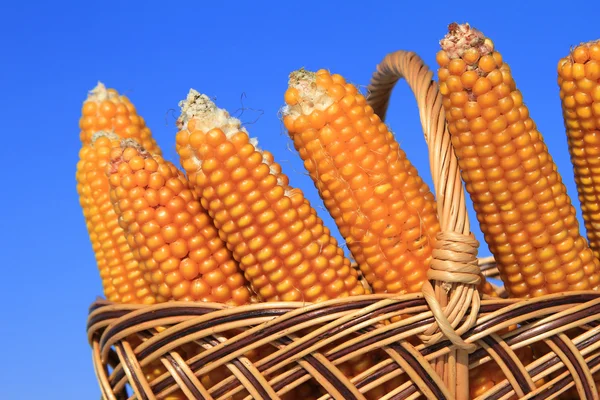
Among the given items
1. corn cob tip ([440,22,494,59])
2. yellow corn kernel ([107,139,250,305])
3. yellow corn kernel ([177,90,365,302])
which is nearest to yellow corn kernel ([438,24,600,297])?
corn cob tip ([440,22,494,59])

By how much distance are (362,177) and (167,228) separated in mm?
458

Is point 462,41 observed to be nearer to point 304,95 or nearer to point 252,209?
point 304,95

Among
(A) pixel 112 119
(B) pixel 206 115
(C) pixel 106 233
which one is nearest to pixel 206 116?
(B) pixel 206 115

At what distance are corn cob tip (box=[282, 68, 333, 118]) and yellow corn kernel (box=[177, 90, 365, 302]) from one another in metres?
0.13

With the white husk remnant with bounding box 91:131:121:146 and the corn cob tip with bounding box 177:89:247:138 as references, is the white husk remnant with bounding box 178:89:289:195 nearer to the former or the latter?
the corn cob tip with bounding box 177:89:247:138

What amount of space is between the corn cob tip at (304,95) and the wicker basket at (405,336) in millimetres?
238

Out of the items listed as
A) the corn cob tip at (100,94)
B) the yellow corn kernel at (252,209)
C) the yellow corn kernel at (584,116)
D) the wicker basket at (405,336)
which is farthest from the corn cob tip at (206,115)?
the yellow corn kernel at (584,116)

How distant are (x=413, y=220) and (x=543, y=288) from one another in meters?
0.38

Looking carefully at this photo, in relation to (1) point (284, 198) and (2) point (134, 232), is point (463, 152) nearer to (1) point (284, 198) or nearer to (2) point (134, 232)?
(1) point (284, 198)

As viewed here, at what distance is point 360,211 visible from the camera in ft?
5.22

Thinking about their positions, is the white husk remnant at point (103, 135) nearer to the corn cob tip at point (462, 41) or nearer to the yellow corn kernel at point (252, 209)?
the yellow corn kernel at point (252, 209)

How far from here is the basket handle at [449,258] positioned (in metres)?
1.42

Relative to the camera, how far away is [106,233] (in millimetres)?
1875

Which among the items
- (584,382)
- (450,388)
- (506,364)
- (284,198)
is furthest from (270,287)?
(584,382)
